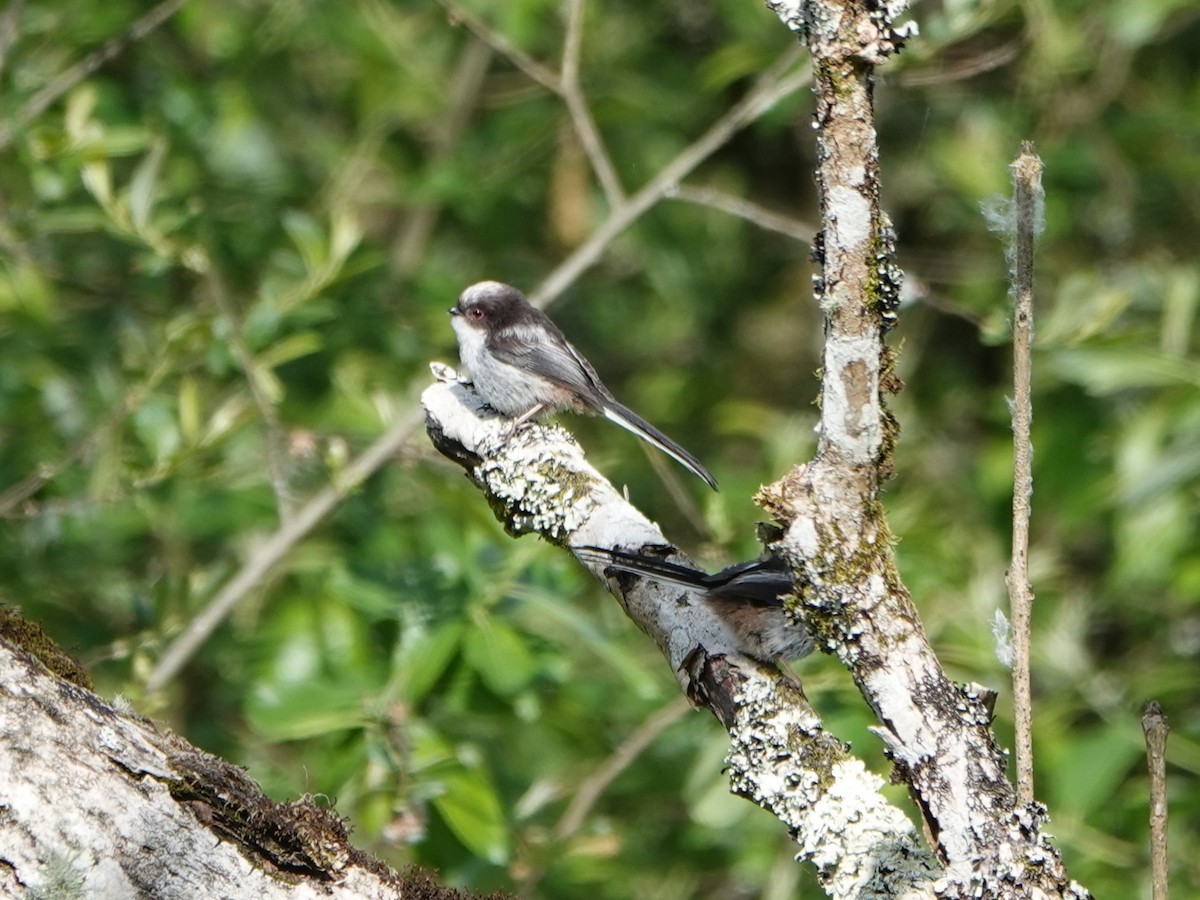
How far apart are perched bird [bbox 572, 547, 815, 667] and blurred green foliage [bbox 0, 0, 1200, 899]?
1027mm

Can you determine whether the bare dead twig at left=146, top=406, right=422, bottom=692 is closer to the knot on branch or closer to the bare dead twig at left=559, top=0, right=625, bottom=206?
the bare dead twig at left=559, top=0, right=625, bottom=206

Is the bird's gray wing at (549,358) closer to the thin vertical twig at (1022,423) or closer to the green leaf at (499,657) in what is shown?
the green leaf at (499,657)

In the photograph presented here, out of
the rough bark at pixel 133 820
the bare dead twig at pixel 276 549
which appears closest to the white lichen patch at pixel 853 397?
the rough bark at pixel 133 820

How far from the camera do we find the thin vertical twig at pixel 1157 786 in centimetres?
211

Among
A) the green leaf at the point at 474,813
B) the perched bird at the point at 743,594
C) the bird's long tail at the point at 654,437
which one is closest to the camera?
the perched bird at the point at 743,594

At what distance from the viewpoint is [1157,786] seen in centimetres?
216

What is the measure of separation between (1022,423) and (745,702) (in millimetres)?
700

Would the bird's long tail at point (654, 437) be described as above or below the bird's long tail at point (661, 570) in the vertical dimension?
above

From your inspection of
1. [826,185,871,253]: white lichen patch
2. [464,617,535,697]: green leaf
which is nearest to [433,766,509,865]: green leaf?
[464,617,535,697]: green leaf

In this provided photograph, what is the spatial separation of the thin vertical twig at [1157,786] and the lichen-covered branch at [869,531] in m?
0.18

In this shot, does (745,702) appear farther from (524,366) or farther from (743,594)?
(524,366)

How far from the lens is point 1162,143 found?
6664mm

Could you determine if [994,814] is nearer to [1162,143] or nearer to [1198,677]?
[1198,677]

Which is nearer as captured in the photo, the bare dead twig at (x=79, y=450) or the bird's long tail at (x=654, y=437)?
the bird's long tail at (x=654, y=437)
